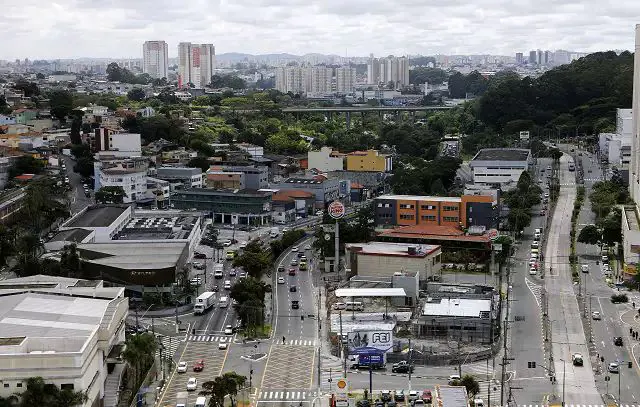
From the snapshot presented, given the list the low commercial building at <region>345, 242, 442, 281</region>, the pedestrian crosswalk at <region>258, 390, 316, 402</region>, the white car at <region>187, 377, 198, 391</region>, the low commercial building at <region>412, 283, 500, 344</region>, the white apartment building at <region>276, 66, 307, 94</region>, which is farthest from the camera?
the white apartment building at <region>276, 66, 307, 94</region>

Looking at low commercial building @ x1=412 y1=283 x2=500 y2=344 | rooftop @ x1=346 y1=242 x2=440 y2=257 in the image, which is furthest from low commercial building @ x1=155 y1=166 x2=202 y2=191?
low commercial building @ x1=412 y1=283 x2=500 y2=344

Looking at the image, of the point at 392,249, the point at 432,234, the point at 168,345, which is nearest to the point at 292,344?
the point at 168,345

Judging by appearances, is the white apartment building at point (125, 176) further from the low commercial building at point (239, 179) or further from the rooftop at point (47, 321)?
the rooftop at point (47, 321)

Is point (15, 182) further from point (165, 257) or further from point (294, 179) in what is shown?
point (165, 257)

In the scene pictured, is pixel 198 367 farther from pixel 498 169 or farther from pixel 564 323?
pixel 498 169

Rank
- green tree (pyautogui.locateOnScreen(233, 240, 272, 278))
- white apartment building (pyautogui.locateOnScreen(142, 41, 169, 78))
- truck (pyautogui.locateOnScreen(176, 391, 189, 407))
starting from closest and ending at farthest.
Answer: truck (pyautogui.locateOnScreen(176, 391, 189, 407)) → green tree (pyautogui.locateOnScreen(233, 240, 272, 278)) → white apartment building (pyautogui.locateOnScreen(142, 41, 169, 78))

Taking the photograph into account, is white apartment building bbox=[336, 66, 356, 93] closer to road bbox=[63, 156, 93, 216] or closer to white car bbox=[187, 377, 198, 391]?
road bbox=[63, 156, 93, 216]
